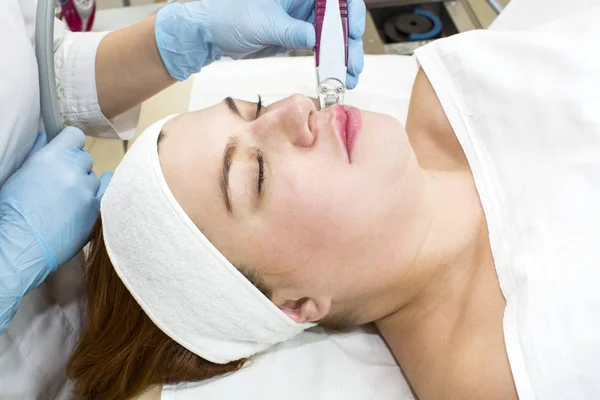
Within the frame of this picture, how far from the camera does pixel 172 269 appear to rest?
1032mm

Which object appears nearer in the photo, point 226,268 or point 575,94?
point 226,268

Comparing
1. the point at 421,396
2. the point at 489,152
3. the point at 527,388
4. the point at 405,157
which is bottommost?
the point at 421,396

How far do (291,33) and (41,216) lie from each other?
692 mm

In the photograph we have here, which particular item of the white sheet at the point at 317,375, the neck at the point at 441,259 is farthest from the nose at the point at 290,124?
the white sheet at the point at 317,375

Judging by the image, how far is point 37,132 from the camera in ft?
3.90

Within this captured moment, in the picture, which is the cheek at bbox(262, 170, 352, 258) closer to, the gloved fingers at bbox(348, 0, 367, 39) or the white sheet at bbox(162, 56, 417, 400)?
the white sheet at bbox(162, 56, 417, 400)

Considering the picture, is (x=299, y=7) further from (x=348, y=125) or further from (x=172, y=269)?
(x=172, y=269)

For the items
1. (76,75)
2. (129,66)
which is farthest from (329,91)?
(76,75)

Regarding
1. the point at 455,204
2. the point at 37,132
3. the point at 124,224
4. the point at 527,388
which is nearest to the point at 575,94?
the point at 455,204

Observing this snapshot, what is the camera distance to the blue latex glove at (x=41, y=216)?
3.36ft

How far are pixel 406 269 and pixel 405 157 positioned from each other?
0.76 feet

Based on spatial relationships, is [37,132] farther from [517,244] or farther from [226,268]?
[517,244]

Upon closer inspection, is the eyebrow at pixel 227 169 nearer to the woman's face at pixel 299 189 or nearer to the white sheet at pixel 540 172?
the woman's face at pixel 299 189

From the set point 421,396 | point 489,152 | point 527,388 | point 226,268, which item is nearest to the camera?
point 527,388
